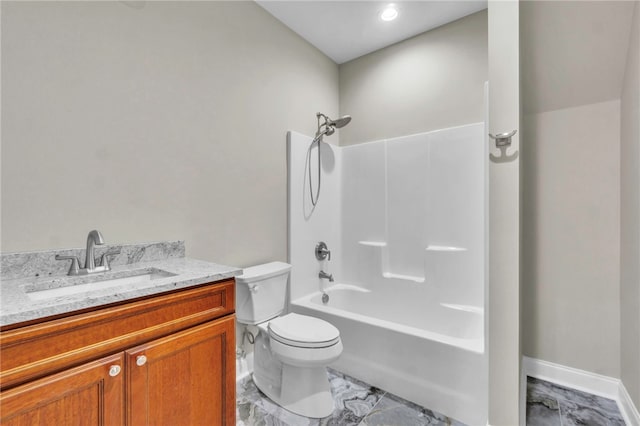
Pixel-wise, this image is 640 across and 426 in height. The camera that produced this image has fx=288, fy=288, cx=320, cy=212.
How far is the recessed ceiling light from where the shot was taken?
85.0 inches

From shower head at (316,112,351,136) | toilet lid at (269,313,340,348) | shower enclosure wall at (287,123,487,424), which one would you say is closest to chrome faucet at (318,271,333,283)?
shower enclosure wall at (287,123,487,424)

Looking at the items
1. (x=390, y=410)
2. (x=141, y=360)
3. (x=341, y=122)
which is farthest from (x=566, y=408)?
(x=341, y=122)

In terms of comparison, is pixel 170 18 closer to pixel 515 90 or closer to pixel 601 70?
pixel 515 90

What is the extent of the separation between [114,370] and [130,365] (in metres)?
0.04

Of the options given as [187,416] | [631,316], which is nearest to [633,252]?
[631,316]

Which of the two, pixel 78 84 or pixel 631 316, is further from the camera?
pixel 631 316

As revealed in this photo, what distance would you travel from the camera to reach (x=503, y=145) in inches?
56.9

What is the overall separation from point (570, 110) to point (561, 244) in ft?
3.01

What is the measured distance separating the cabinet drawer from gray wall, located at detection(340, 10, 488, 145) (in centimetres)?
216

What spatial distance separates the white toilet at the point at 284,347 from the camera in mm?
1569

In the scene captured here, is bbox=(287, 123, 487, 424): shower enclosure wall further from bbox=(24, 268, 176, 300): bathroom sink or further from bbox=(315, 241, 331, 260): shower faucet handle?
bbox=(24, 268, 176, 300): bathroom sink

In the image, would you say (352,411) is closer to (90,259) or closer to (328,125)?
(90,259)

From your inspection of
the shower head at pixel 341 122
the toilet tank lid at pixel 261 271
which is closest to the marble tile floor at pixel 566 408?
the toilet tank lid at pixel 261 271

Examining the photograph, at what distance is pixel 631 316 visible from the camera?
1628 mm
